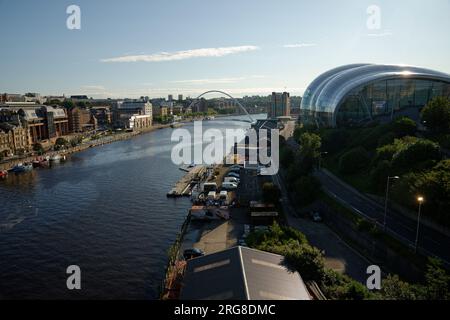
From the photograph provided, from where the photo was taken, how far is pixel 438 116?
26266 mm

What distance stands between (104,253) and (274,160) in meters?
24.1

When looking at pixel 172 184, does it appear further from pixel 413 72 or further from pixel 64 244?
pixel 413 72

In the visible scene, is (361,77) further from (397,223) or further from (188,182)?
(397,223)

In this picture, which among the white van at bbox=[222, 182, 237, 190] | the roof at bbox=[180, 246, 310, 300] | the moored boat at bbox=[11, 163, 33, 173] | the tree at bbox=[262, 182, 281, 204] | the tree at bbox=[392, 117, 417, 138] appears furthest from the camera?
the moored boat at bbox=[11, 163, 33, 173]

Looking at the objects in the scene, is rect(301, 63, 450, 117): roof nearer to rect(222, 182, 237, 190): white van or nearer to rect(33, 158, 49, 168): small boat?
rect(222, 182, 237, 190): white van

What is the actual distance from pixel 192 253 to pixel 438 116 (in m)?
21.0

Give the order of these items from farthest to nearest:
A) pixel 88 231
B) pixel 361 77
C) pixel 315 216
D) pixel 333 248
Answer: pixel 361 77 → pixel 315 216 → pixel 88 231 → pixel 333 248

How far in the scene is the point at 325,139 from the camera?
33.2 meters

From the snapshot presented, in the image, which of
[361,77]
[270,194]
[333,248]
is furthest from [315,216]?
[361,77]

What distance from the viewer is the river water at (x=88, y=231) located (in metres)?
14.9

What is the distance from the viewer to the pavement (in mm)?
14398

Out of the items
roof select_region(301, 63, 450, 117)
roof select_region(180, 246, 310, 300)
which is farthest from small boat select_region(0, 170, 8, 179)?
roof select_region(301, 63, 450, 117)

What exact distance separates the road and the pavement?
1856 mm
